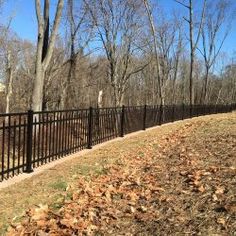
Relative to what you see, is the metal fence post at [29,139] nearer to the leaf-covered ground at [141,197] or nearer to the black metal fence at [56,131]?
the black metal fence at [56,131]

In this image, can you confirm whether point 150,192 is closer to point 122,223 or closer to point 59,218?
point 122,223

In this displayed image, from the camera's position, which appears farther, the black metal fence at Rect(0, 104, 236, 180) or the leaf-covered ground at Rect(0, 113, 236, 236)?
the black metal fence at Rect(0, 104, 236, 180)

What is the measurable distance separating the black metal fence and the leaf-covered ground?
2.14 feet

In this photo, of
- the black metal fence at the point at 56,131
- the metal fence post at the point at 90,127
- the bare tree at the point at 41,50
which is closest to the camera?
the black metal fence at the point at 56,131

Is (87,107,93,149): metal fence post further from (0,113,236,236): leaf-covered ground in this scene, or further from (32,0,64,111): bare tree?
(0,113,236,236): leaf-covered ground

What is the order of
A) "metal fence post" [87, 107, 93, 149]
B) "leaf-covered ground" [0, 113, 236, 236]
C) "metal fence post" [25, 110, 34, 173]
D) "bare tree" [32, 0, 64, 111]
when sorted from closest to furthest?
"leaf-covered ground" [0, 113, 236, 236]
"metal fence post" [25, 110, 34, 173]
"metal fence post" [87, 107, 93, 149]
"bare tree" [32, 0, 64, 111]

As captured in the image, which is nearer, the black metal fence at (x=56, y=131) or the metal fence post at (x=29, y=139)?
the black metal fence at (x=56, y=131)

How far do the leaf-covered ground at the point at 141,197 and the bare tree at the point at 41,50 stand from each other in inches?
216

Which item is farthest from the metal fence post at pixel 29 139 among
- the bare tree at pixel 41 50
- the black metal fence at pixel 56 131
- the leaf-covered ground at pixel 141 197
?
the bare tree at pixel 41 50

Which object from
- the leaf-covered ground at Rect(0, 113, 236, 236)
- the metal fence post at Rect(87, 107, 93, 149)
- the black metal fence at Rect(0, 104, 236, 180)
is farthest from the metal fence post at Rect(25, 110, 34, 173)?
the metal fence post at Rect(87, 107, 93, 149)

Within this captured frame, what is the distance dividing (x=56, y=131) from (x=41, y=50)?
15.7 ft

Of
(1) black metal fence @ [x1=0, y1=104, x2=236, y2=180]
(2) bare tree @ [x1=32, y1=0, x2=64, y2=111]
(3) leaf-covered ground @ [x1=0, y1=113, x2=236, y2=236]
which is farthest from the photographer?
(2) bare tree @ [x1=32, y1=0, x2=64, y2=111]

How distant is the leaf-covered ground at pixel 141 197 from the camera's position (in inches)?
191

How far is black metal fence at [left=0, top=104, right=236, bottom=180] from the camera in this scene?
794cm
